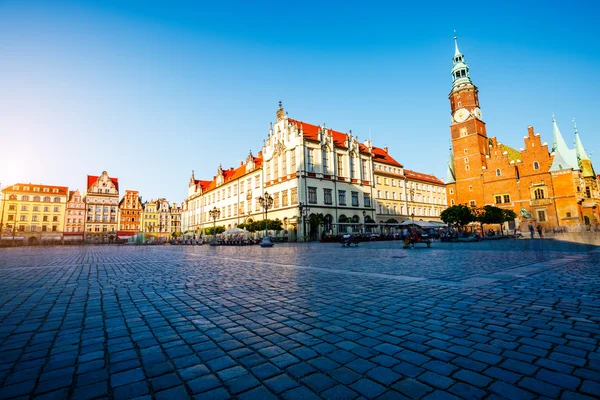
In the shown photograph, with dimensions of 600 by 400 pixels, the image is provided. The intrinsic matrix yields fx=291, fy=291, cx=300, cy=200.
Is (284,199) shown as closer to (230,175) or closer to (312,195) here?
(312,195)

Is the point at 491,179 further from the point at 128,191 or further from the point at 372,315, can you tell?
the point at 128,191

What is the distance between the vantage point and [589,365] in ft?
8.51

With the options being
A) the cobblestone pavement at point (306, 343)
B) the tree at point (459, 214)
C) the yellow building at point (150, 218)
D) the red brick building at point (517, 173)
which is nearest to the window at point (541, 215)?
the red brick building at point (517, 173)

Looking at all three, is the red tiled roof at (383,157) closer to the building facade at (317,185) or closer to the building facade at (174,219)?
the building facade at (317,185)

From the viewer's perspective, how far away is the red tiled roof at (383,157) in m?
57.7

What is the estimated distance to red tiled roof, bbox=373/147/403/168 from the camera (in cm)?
5767

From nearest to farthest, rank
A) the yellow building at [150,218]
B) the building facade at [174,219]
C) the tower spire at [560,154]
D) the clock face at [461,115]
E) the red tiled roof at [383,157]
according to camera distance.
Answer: the tower spire at [560,154], the red tiled roof at [383,157], the clock face at [461,115], the yellow building at [150,218], the building facade at [174,219]

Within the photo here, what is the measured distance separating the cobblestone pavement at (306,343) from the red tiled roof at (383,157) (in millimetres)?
53137

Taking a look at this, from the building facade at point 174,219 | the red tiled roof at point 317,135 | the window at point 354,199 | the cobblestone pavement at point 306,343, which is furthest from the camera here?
the building facade at point 174,219

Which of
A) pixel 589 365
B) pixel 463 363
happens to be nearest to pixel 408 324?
pixel 463 363

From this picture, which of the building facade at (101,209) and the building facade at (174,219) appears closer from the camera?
the building facade at (101,209)

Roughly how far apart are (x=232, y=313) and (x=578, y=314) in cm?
503

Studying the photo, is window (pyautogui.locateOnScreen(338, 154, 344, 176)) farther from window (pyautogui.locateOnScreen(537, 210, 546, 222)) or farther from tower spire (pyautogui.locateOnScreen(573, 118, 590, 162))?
tower spire (pyautogui.locateOnScreen(573, 118, 590, 162))

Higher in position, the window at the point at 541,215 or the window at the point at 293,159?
the window at the point at 293,159
